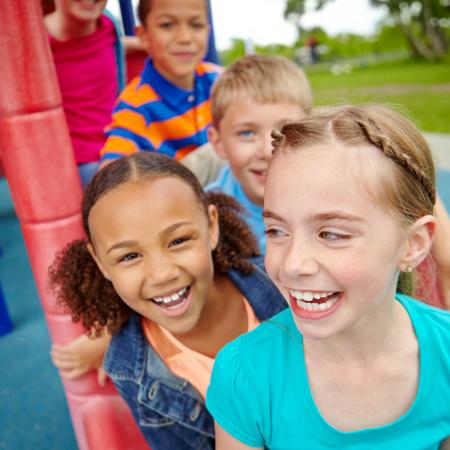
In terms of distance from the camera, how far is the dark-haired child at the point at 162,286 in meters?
1.06

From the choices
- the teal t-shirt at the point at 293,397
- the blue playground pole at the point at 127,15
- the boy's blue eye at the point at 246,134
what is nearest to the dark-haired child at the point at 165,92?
the boy's blue eye at the point at 246,134

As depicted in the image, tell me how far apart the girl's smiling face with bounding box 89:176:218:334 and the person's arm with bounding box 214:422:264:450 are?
0.82 ft

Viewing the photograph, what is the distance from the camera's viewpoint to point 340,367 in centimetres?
90

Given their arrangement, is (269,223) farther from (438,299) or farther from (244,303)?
(438,299)

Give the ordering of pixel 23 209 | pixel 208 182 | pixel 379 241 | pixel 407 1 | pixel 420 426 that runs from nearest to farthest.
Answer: pixel 379 241, pixel 420 426, pixel 23 209, pixel 208 182, pixel 407 1

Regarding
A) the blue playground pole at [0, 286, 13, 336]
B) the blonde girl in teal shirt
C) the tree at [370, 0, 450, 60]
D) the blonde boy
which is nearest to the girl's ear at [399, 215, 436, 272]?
the blonde girl in teal shirt

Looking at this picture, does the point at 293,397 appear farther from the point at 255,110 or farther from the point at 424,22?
the point at 424,22

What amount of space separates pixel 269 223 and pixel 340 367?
29cm

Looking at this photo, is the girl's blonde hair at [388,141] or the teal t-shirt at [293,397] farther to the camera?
the teal t-shirt at [293,397]

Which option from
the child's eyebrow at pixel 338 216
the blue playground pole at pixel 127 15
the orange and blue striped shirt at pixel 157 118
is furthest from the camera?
the blue playground pole at pixel 127 15

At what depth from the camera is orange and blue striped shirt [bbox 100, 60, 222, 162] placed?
5.65ft

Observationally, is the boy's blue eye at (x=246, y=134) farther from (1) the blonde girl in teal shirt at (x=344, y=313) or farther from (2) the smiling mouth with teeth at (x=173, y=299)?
(1) the blonde girl in teal shirt at (x=344, y=313)

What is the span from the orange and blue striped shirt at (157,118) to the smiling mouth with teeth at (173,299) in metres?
0.69

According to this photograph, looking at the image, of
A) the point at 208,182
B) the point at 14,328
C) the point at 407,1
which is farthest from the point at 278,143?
the point at 407,1
